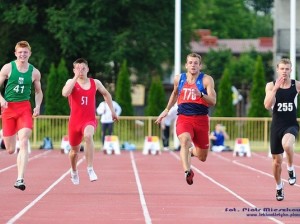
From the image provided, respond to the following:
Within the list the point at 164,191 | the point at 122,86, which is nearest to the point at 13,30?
the point at 122,86

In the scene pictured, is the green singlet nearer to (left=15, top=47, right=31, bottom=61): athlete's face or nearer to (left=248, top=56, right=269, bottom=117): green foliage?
(left=15, top=47, right=31, bottom=61): athlete's face

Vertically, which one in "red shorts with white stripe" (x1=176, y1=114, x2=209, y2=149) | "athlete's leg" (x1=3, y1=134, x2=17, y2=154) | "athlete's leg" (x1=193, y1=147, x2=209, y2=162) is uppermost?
"red shorts with white stripe" (x1=176, y1=114, x2=209, y2=149)

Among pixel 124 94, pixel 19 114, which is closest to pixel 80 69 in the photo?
pixel 19 114

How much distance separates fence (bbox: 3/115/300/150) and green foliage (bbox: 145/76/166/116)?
425 centimetres

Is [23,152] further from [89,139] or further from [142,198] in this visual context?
[142,198]

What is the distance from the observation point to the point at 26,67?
17859 mm

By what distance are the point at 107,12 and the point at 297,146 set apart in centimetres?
1642

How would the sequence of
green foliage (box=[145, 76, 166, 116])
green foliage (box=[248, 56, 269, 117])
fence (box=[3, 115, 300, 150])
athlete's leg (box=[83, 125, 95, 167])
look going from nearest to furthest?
1. athlete's leg (box=[83, 125, 95, 167])
2. fence (box=[3, 115, 300, 150])
3. green foliage (box=[248, 56, 269, 117])
4. green foliage (box=[145, 76, 166, 116])

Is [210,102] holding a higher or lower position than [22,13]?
lower

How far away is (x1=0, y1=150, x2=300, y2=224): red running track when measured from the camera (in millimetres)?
14469

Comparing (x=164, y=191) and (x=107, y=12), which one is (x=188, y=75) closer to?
(x=164, y=191)

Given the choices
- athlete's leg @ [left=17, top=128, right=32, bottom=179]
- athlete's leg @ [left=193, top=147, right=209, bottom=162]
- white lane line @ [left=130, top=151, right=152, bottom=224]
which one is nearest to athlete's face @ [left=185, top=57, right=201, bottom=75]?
athlete's leg @ [left=193, top=147, right=209, bottom=162]

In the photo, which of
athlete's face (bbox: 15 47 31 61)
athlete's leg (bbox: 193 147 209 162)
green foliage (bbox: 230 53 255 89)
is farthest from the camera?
green foliage (bbox: 230 53 255 89)

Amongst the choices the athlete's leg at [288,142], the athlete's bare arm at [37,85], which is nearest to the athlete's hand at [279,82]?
the athlete's leg at [288,142]
